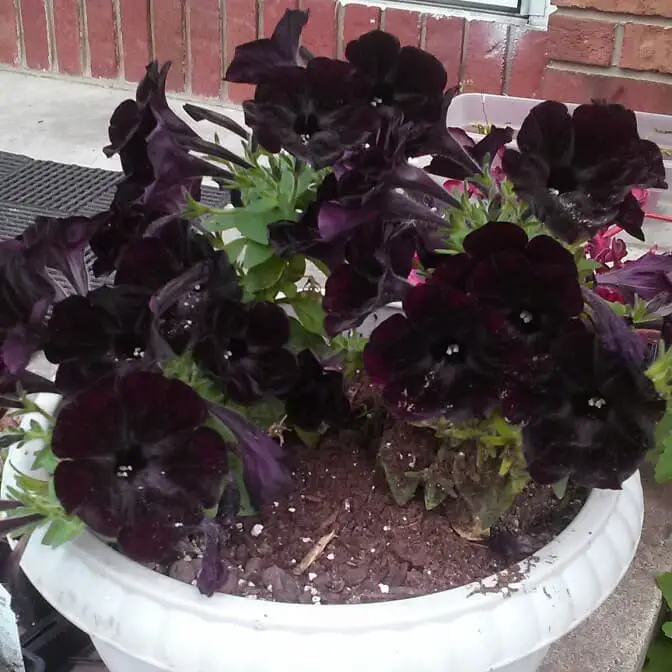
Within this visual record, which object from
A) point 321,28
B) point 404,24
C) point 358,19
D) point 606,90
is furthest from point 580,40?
point 321,28

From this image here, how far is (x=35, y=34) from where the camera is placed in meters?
2.94

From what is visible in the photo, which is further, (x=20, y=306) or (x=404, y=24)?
(x=404, y=24)

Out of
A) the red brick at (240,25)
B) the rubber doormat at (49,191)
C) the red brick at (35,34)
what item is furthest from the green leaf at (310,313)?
the red brick at (35,34)

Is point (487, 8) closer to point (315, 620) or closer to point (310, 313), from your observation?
point (310, 313)

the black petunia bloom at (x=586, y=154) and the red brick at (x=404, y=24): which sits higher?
the black petunia bloom at (x=586, y=154)

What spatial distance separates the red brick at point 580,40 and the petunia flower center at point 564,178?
175 cm

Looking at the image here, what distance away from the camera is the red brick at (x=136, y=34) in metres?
2.74

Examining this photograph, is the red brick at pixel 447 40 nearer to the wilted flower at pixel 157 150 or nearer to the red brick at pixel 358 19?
the red brick at pixel 358 19

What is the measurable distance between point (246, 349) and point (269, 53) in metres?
0.21

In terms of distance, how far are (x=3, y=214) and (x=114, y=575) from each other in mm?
1670

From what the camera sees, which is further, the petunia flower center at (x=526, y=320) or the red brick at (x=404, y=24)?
the red brick at (x=404, y=24)

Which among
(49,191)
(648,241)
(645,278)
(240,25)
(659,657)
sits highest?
(645,278)

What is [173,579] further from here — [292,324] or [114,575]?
[292,324]

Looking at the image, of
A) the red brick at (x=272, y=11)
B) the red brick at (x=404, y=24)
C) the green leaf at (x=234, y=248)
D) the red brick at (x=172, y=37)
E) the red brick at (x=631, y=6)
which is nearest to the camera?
the green leaf at (x=234, y=248)
